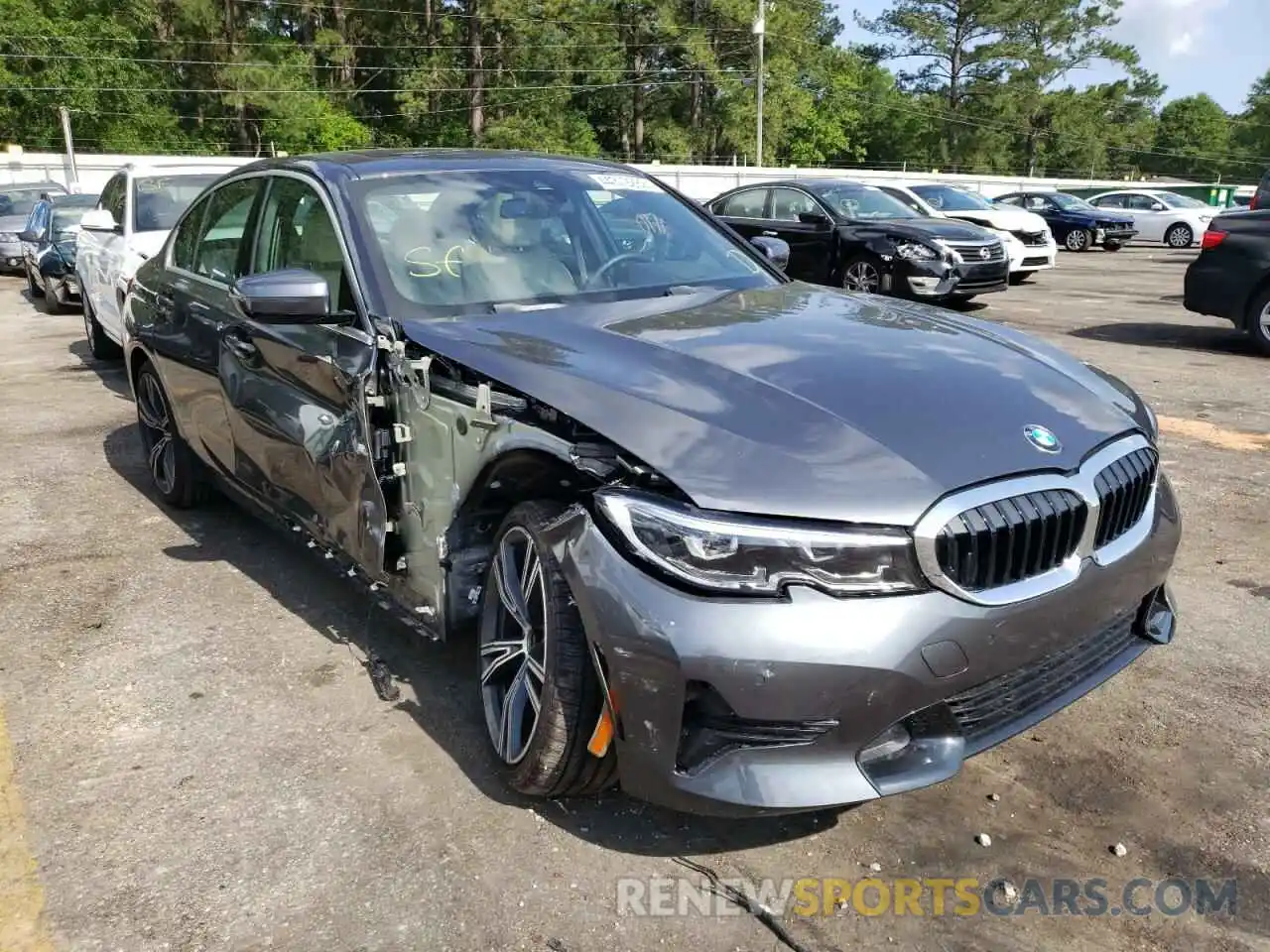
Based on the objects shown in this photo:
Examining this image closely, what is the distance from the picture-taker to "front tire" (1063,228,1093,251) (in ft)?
80.6

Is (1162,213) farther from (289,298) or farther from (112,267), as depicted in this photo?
(289,298)

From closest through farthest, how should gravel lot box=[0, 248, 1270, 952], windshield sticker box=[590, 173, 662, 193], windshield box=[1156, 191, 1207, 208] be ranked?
gravel lot box=[0, 248, 1270, 952]
windshield sticker box=[590, 173, 662, 193]
windshield box=[1156, 191, 1207, 208]

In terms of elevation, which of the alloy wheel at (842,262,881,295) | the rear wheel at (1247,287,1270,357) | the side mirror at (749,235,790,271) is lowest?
the rear wheel at (1247,287,1270,357)

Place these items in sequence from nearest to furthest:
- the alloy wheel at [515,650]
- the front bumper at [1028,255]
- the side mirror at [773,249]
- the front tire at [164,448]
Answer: the alloy wheel at [515,650] → the side mirror at [773,249] → the front tire at [164,448] → the front bumper at [1028,255]

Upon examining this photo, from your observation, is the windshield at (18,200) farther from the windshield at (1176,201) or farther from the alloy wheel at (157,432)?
the windshield at (1176,201)

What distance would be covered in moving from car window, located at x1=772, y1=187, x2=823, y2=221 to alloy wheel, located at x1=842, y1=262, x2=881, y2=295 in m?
1.08

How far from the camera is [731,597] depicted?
7.16 feet

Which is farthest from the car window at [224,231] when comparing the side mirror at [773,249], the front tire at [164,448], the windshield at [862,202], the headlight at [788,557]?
the windshield at [862,202]

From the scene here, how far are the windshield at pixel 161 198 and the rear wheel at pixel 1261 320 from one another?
898 centimetres

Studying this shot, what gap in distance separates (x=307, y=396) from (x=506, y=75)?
50227 mm

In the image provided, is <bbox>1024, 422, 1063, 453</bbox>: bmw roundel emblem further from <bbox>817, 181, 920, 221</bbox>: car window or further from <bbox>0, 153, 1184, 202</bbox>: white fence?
<bbox>0, 153, 1184, 202</bbox>: white fence

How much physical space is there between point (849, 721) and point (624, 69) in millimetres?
58417

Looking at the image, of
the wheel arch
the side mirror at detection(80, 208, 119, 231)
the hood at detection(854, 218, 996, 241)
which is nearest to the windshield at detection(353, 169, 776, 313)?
the wheel arch

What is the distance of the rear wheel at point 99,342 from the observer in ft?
30.5
